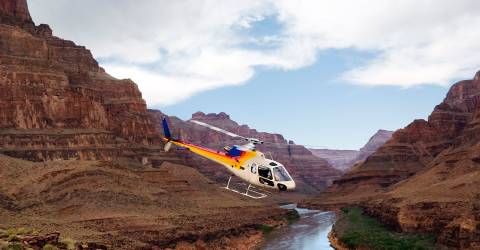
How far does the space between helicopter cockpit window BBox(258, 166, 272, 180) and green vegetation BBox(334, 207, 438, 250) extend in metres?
15.8

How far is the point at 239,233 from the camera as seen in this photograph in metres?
69.3

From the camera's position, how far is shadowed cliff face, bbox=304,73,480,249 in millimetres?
49053

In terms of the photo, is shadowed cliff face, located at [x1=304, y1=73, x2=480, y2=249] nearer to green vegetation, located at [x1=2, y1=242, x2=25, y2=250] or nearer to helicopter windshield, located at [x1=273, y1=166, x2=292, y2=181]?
helicopter windshield, located at [x1=273, y1=166, x2=292, y2=181]

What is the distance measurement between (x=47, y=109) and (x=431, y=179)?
64.5 meters

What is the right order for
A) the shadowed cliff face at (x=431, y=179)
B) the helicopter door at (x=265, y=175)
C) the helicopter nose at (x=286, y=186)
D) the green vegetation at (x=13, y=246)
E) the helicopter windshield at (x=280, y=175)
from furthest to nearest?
the shadowed cliff face at (x=431, y=179), the helicopter door at (x=265, y=175), the helicopter windshield at (x=280, y=175), the helicopter nose at (x=286, y=186), the green vegetation at (x=13, y=246)

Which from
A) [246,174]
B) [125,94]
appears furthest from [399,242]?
[125,94]

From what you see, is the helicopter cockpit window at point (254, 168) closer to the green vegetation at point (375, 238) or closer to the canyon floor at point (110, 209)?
the canyon floor at point (110, 209)

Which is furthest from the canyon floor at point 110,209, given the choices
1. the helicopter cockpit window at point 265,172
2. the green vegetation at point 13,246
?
the green vegetation at point 13,246

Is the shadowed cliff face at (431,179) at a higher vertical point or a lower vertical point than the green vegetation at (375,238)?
higher

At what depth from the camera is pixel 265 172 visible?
36844 mm

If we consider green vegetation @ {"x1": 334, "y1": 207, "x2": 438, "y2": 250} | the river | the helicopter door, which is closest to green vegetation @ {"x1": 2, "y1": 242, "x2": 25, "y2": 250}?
the helicopter door

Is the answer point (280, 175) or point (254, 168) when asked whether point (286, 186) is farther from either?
point (254, 168)

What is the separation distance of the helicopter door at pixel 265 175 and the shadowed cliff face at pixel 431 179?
15458 millimetres

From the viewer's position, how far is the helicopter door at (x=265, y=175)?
1444 inches
